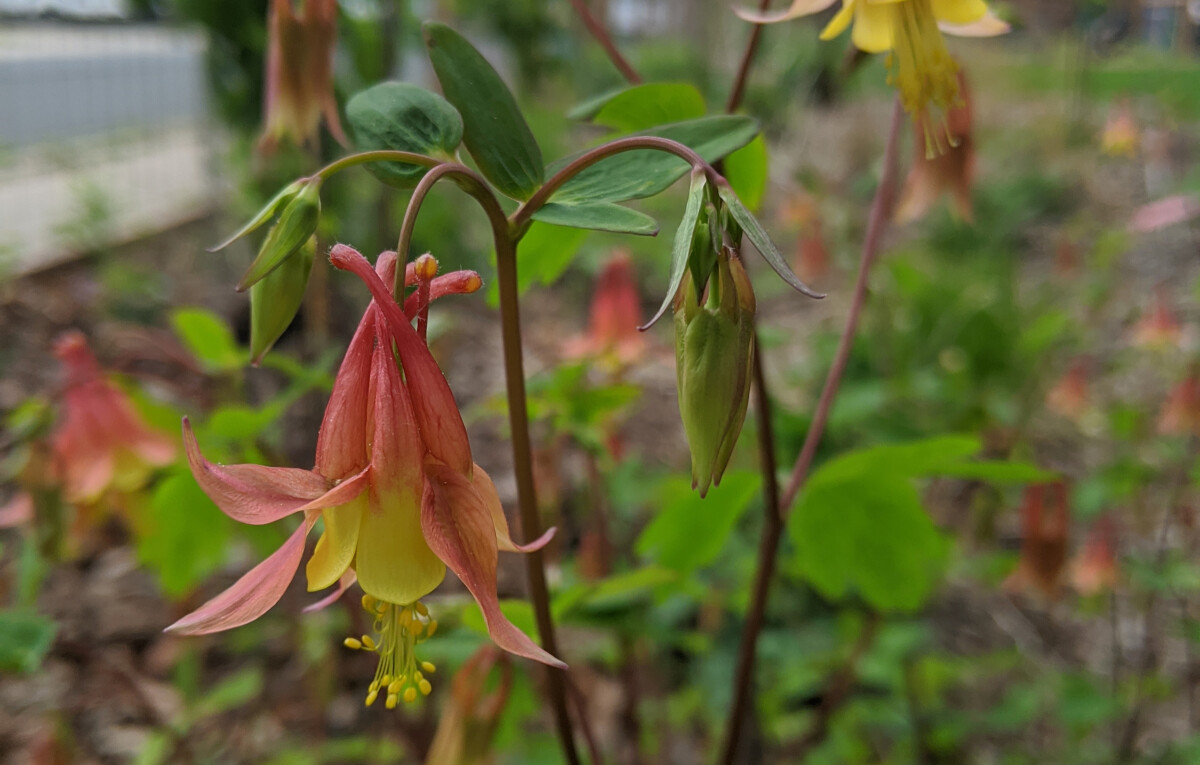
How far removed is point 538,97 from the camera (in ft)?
15.9

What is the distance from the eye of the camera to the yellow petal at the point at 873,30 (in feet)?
2.04

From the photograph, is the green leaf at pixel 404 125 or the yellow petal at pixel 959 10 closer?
the green leaf at pixel 404 125

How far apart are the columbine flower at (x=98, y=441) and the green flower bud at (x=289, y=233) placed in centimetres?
80

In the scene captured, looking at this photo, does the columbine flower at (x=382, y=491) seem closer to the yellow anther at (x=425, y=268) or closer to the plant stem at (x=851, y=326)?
the yellow anther at (x=425, y=268)

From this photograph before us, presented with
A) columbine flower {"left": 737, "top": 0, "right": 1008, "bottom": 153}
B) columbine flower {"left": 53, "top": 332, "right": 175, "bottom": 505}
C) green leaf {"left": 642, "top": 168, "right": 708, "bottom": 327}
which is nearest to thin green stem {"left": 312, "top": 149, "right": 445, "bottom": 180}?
green leaf {"left": 642, "top": 168, "right": 708, "bottom": 327}

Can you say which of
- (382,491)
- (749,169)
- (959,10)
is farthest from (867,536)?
(382,491)

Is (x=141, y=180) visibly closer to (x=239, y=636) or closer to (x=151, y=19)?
(x=151, y=19)

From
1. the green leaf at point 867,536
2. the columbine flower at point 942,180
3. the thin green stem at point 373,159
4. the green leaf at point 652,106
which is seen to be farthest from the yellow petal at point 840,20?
the columbine flower at point 942,180

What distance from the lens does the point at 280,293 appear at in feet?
1.51

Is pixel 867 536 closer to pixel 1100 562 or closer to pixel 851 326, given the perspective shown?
pixel 851 326

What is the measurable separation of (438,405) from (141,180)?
5.22 metres

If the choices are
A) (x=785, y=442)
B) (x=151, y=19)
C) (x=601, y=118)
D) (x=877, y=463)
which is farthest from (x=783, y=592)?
(x=151, y=19)

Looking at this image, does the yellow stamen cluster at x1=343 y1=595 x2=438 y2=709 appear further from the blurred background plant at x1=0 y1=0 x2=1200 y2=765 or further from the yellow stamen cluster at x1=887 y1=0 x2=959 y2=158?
the yellow stamen cluster at x1=887 y1=0 x2=959 y2=158

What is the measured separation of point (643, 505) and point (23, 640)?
1.21m
